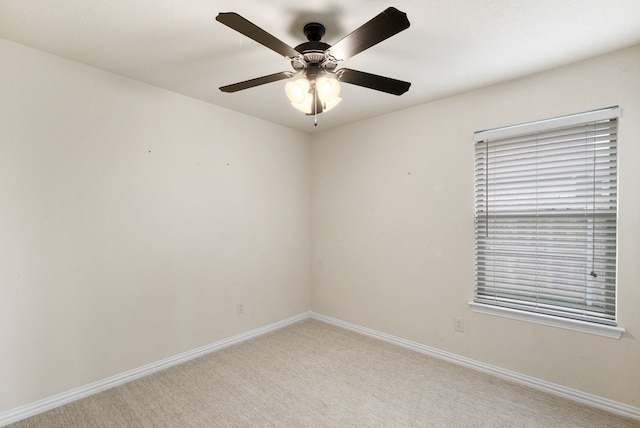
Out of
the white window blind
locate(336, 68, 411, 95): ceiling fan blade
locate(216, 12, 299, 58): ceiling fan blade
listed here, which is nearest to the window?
the white window blind

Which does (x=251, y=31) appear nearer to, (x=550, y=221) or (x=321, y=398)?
(x=321, y=398)

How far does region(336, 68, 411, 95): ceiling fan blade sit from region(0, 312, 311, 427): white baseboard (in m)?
2.72

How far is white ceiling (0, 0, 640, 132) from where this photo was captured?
1.63 meters

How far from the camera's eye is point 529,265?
8.11ft

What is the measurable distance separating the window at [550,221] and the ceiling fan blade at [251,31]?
1.97 meters

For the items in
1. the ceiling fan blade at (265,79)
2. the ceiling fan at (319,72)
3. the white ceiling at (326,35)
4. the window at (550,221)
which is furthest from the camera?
the window at (550,221)

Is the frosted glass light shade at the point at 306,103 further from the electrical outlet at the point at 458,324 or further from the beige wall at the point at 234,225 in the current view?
the electrical outlet at the point at 458,324

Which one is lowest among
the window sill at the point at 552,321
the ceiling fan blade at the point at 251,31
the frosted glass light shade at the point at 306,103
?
the window sill at the point at 552,321

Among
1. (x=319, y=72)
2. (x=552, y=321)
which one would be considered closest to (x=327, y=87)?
(x=319, y=72)

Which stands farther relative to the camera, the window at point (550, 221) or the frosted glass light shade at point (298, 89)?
the window at point (550, 221)

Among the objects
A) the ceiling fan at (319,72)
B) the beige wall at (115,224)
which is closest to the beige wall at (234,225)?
the beige wall at (115,224)

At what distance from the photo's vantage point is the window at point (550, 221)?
215 centimetres

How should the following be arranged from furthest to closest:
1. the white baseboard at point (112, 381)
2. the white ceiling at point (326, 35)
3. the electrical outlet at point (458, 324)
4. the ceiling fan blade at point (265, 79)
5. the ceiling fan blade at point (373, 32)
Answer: the electrical outlet at point (458, 324) < the white baseboard at point (112, 381) < the ceiling fan blade at point (265, 79) < the white ceiling at point (326, 35) < the ceiling fan blade at point (373, 32)

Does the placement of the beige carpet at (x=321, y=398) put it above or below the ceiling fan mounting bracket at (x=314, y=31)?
below
